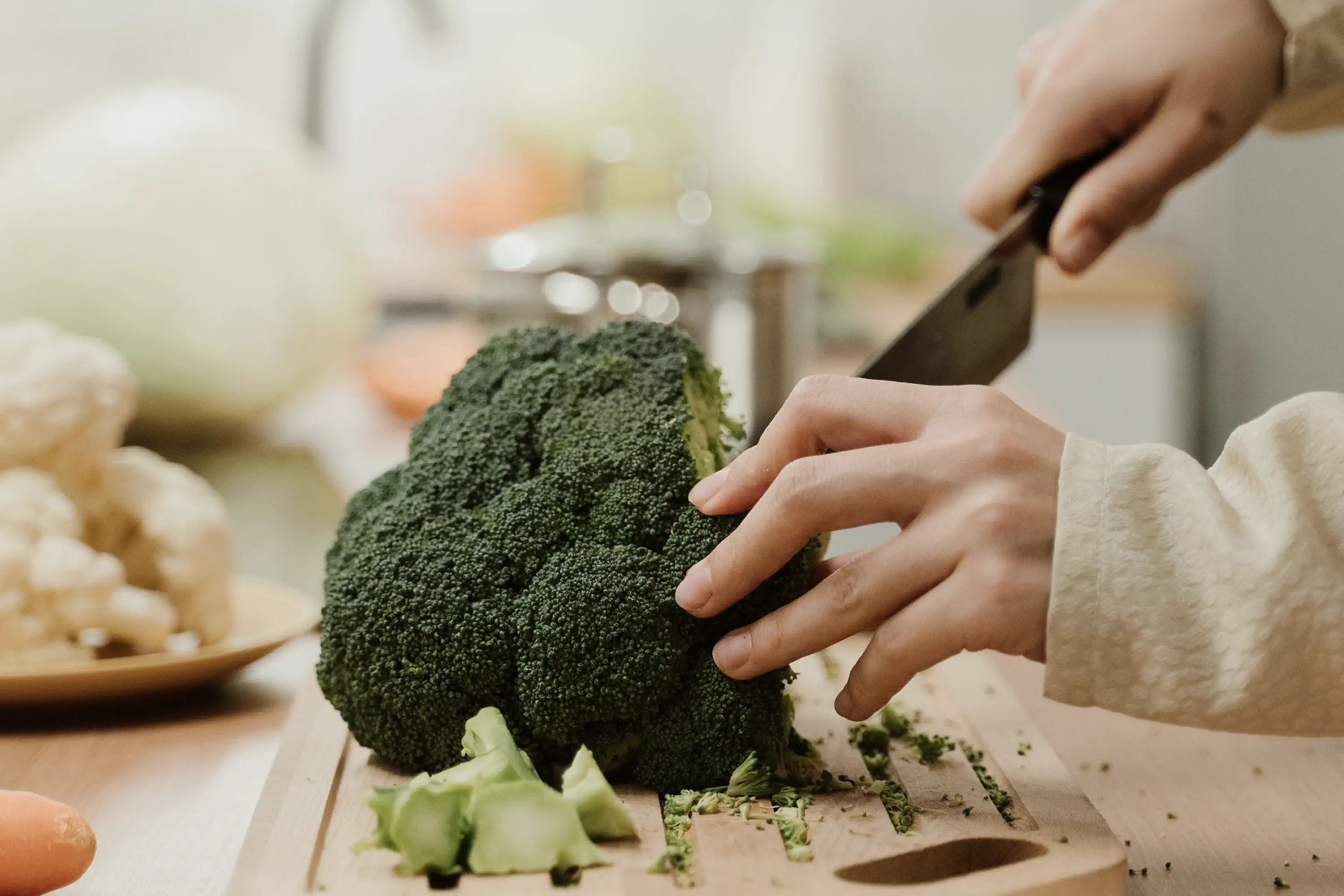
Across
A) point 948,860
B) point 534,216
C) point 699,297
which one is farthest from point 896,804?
point 534,216

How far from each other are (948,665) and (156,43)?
358 centimetres

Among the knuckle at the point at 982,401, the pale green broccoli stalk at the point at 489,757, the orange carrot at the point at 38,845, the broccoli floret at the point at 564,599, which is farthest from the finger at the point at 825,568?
the orange carrot at the point at 38,845

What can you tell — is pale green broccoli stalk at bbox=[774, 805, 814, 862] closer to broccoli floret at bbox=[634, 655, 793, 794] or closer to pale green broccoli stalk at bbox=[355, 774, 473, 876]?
broccoli floret at bbox=[634, 655, 793, 794]

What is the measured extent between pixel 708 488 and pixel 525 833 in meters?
0.26

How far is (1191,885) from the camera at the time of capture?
89cm

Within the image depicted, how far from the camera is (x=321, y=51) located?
268cm

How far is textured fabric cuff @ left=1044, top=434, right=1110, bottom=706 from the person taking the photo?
85 centimetres

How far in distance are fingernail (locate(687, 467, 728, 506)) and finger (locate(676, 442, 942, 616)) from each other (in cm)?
5

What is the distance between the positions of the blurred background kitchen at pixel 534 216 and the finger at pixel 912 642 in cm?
74

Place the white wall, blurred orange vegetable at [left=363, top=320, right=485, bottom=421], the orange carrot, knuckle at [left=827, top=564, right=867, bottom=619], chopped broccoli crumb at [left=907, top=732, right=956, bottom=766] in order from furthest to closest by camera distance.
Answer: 1. the white wall
2. blurred orange vegetable at [left=363, top=320, right=485, bottom=421]
3. chopped broccoli crumb at [left=907, top=732, right=956, bottom=766]
4. knuckle at [left=827, top=564, right=867, bottom=619]
5. the orange carrot

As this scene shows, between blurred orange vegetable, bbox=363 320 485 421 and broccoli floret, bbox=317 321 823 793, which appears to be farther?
blurred orange vegetable, bbox=363 320 485 421

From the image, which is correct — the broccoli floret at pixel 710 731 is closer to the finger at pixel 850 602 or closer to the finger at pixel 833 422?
the finger at pixel 850 602

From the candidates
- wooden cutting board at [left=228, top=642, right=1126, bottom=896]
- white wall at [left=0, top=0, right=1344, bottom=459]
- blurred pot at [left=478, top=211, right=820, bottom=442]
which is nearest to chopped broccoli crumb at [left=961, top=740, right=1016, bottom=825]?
wooden cutting board at [left=228, top=642, right=1126, bottom=896]

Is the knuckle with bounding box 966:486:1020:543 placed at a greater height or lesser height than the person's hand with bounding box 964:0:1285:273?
lesser
